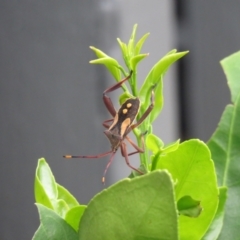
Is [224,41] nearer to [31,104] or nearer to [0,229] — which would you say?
[31,104]

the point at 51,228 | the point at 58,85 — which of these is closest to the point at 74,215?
the point at 51,228

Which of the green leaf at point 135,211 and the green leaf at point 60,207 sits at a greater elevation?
the green leaf at point 135,211

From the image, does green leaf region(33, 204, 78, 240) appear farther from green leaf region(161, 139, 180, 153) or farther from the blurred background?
the blurred background

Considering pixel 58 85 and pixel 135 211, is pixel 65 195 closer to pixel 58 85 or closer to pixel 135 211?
pixel 135 211

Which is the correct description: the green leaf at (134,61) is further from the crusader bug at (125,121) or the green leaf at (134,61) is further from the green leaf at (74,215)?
the green leaf at (74,215)

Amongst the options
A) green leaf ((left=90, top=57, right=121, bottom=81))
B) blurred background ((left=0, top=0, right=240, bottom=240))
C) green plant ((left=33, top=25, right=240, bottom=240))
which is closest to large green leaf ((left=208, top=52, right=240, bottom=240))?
green plant ((left=33, top=25, right=240, bottom=240))

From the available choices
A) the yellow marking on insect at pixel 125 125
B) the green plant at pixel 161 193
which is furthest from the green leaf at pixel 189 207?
the yellow marking on insect at pixel 125 125
